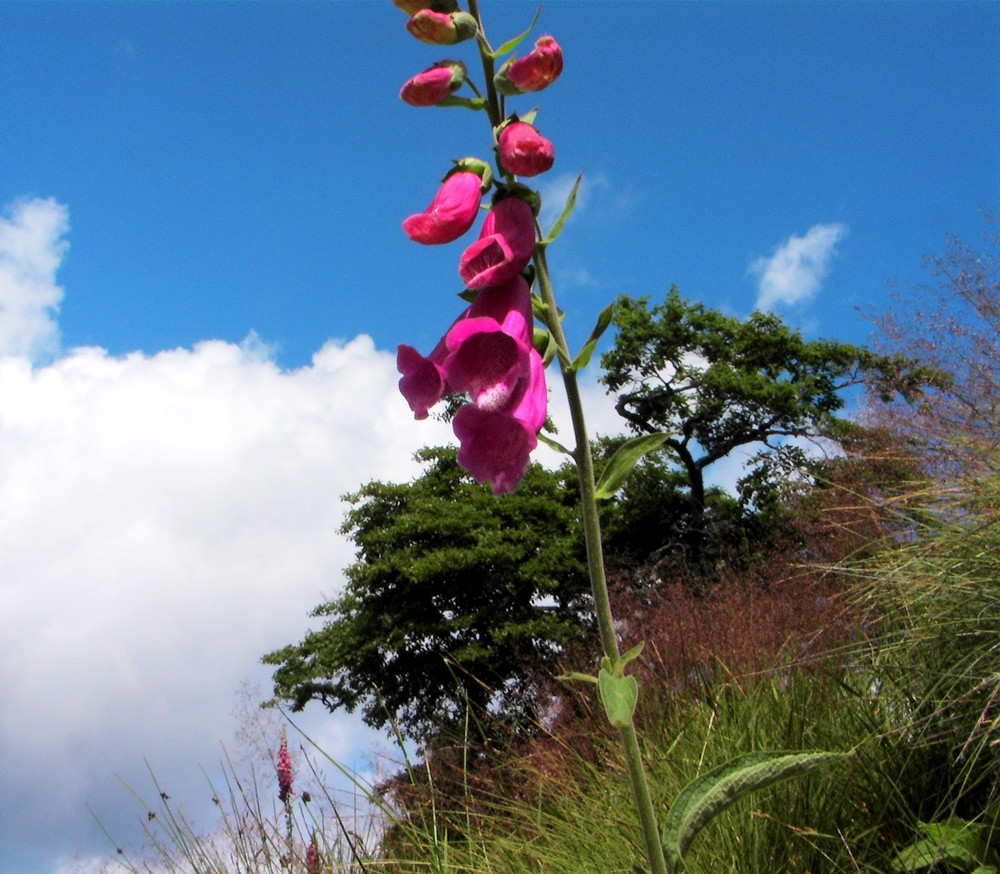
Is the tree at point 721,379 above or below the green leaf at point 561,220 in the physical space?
above

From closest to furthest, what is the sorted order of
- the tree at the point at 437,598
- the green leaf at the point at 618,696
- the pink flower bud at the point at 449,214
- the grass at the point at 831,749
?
the green leaf at the point at 618,696
the pink flower bud at the point at 449,214
the grass at the point at 831,749
the tree at the point at 437,598

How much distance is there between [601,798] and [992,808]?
122cm

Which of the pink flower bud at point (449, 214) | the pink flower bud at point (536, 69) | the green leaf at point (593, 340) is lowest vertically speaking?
the green leaf at point (593, 340)

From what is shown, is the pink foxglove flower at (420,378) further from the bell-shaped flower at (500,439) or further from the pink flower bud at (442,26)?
the pink flower bud at (442,26)

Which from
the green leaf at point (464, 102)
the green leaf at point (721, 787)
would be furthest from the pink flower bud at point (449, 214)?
the green leaf at point (721, 787)

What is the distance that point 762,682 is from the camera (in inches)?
126

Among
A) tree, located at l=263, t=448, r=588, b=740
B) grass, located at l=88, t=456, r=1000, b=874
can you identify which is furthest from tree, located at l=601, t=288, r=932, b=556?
grass, located at l=88, t=456, r=1000, b=874

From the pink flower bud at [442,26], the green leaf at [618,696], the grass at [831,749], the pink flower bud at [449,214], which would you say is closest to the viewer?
the green leaf at [618,696]

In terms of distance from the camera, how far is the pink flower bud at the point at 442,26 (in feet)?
4.58

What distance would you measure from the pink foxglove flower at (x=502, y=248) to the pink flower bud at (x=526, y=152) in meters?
0.05

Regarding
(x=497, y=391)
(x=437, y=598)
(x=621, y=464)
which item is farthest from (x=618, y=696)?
(x=437, y=598)

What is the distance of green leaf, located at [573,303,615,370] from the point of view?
1.28 meters

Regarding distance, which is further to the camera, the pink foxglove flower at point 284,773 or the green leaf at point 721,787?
the pink foxglove flower at point 284,773

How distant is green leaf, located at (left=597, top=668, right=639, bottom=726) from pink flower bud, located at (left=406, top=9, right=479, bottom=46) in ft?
3.18
